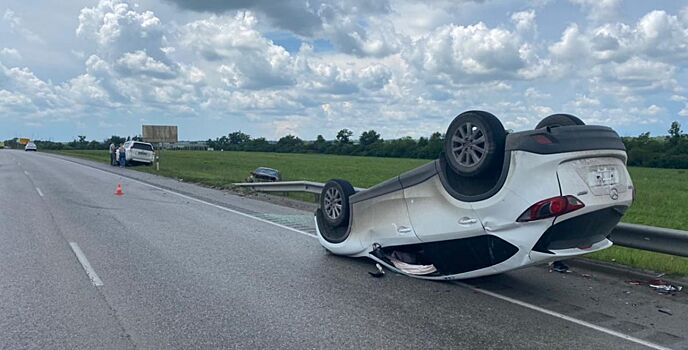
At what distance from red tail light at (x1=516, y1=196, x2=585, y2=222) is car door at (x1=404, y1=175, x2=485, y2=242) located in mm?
645

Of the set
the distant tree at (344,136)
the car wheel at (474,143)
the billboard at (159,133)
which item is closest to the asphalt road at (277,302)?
the car wheel at (474,143)

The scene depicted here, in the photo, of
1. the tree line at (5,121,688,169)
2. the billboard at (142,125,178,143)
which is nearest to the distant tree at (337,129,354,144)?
the tree line at (5,121,688,169)

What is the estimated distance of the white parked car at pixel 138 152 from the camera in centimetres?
3797

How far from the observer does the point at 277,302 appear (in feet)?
20.4

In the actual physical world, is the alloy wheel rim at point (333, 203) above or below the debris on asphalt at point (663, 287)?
above

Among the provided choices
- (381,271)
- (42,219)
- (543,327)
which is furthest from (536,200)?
(42,219)

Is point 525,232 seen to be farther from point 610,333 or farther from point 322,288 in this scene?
point 322,288

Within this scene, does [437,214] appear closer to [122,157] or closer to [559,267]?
[559,267]

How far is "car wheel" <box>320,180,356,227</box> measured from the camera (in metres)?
8.34

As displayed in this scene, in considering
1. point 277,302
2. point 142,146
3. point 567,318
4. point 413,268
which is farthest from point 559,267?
point 142,146

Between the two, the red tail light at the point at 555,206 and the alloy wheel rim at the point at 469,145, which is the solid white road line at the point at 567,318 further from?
the alloy wheel rim at the point at 469,145

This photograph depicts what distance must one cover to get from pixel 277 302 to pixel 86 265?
3.18 m

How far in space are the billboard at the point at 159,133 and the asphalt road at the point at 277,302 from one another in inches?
1263

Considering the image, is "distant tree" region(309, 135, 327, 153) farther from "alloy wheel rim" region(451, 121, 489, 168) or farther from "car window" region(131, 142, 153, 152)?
"alloy wheel rim" region(451, 121, 489, 168)
